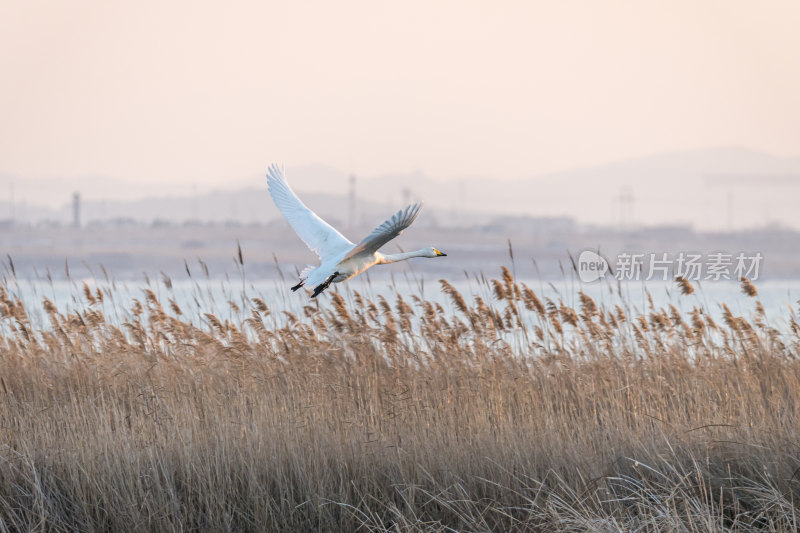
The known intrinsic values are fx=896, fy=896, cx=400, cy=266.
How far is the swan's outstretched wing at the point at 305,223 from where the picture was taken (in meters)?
8.26

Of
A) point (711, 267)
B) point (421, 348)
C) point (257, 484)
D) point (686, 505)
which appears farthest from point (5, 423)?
point (711, 267)

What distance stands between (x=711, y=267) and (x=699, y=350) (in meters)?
2.42

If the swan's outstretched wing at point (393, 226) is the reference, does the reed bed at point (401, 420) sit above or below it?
below

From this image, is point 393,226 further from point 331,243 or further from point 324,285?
point 331,243

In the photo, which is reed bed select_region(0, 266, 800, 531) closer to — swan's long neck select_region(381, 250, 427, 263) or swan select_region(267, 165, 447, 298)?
swan select_region(267, 165, 447, 298)

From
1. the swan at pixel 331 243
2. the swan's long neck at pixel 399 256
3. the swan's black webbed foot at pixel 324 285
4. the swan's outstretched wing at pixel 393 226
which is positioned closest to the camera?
the swan's outstretched wing at pixel 393 226

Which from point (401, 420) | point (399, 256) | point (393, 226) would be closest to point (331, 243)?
point (399, 256)

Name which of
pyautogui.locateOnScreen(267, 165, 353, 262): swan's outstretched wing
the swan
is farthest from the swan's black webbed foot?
pyautogui.locateOnScreen(267, 165, 353, 262): swan's outstretched wing

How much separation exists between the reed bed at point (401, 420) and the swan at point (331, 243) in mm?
602

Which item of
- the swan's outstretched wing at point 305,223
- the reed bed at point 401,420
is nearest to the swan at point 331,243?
the swan's outstretched wing at point 305,223

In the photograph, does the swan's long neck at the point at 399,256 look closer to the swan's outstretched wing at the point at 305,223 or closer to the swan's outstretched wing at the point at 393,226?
the swan's outstretched wing at the point at 305,223

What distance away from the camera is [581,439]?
662 cm

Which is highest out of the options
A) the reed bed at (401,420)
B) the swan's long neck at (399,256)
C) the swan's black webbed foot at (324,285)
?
the swan's long neck at (399,256)

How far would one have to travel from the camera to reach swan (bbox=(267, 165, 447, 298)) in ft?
20.3
